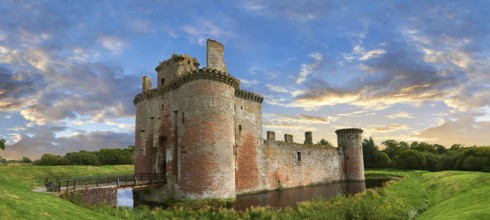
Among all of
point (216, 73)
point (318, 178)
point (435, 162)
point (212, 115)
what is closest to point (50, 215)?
point (212, 115)

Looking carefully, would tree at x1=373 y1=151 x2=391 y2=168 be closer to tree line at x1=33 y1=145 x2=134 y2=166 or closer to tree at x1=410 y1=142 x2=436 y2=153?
tree at x1=410 y1=142 x2=436 y2=153

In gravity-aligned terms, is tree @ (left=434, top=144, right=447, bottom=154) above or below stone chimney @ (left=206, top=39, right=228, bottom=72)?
below

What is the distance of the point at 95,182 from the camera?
975 inches

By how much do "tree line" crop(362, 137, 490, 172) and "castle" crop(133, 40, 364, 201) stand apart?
28.1m

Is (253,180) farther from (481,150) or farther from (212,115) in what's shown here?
(481,150)

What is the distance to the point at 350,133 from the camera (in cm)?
4816

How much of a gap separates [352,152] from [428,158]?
29032mm

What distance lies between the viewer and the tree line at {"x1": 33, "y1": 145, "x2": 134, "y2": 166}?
56719 mm

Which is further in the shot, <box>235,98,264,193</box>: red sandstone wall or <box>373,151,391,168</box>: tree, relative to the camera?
<box>373,151,391,168</box>: tree

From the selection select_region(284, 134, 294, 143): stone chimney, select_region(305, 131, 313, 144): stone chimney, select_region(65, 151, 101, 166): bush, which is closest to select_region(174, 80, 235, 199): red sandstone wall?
select_region(284, 134, 294, 143): stone chimney

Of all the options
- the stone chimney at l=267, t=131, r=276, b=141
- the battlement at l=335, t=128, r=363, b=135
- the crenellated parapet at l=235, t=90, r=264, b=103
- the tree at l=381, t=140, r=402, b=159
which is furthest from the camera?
the tree at l=381, t=140, r=402, b=159

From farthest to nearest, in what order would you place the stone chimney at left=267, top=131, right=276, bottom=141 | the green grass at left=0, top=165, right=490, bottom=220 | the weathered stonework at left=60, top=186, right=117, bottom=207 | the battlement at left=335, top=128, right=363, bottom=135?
the battlement at left=335, top=128, right=363, bottom=135 < the stone chimney at left=267, top=131, right=276, bottom=141 < the weathered stonework at left=60, top=186, right=117, bottom=207 < the green grass at left=0, top=165, right=490, bottom=220

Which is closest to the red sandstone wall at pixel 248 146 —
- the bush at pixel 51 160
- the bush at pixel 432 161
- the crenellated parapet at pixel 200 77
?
the crenellated parapet at pixel 200 77

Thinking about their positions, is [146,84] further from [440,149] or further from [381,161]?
[440,149]
